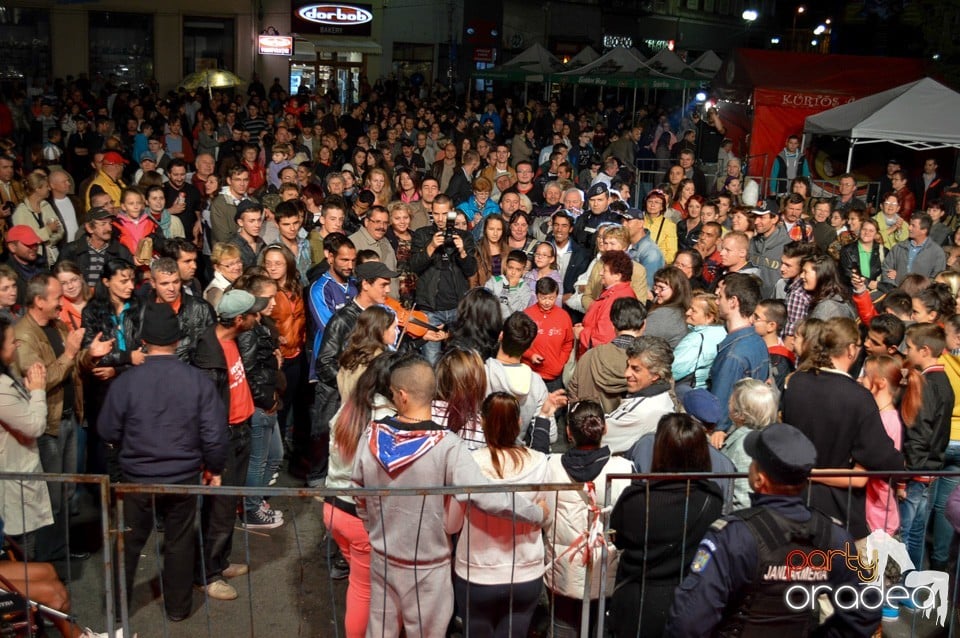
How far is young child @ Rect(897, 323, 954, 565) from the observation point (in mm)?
5426

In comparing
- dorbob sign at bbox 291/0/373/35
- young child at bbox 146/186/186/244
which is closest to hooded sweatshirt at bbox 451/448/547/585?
young child at bbox 146/186/186/244

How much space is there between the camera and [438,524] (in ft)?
13.5

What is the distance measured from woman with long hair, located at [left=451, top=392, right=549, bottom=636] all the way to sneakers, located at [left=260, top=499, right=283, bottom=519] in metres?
2.42

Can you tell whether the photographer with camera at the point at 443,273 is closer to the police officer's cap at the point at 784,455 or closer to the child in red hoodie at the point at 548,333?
the child in red hoodie at the point at 548,333

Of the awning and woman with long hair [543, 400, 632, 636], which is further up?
the awning

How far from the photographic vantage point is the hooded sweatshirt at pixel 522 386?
542 cm

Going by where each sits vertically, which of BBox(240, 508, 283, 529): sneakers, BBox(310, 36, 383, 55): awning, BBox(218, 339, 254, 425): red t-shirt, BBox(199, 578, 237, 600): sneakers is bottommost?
BBox(199, 578, 237, 600): sneakers

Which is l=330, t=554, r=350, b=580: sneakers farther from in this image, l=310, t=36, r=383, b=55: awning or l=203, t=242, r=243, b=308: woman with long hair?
l=310, t=36, r=383, b=55: awning

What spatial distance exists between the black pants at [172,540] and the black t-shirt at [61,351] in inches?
40.1

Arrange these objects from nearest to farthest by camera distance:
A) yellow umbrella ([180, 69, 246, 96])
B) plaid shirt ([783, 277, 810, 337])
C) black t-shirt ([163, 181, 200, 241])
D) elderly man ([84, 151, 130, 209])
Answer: plaid shirt ([783, 277, 810, 337]) < black t-shirt ([163, 181, 200, 241]) < elderly man ([84, 151, 130, 209]) < yellow umbrella ([180, 69, 246, 96])

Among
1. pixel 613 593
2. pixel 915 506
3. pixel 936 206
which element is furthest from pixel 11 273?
pixel 936 206

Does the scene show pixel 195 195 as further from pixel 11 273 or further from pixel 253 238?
pixel 11 273

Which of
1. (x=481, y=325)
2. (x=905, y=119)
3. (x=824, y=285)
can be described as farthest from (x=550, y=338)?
(x=905, y=119)

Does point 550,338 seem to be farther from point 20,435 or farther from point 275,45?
point 275,45
